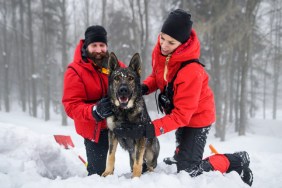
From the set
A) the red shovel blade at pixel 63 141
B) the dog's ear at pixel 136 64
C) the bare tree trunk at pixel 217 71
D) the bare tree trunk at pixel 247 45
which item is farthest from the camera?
the bare tree trunk at pixel 217 71

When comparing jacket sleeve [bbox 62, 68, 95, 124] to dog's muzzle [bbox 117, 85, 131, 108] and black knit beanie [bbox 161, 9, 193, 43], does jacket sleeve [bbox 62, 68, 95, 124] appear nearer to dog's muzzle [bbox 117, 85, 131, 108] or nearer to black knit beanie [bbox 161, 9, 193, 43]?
dog's muzzle [bbox 117, 85, 131, 108]

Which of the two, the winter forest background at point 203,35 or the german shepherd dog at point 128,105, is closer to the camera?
the german shepherd dog at point 128,105

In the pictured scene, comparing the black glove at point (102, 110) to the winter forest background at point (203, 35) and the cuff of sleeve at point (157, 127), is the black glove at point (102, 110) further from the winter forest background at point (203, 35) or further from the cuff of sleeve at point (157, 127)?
the winter forest background at point (203, 35)

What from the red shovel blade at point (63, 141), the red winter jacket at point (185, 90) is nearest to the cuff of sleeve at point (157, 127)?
the red winter jacket at point (185, 90)

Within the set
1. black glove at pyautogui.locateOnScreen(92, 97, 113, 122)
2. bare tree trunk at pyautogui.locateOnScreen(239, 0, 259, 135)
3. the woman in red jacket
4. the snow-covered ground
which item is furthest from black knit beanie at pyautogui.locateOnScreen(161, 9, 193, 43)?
bare tree trunk at pyautogui.locateOnScreen(239, 0, 259, 135)

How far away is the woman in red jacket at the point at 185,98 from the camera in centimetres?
321

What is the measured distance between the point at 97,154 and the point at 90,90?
107 cm

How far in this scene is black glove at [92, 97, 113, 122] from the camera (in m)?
3.29

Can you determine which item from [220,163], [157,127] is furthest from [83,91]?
[220,163]

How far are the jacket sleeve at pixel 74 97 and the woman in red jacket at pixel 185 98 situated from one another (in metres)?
0.65

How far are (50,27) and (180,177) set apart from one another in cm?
2056

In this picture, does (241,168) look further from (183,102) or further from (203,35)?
(203,35)

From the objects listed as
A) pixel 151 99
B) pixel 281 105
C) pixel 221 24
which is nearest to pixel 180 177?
pixel 221 24

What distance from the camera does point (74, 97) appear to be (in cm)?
371
